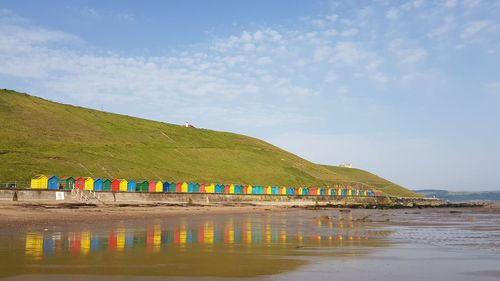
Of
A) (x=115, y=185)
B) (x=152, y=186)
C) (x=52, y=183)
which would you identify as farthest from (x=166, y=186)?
(x=52, y=183)

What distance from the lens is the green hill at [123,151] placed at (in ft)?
327

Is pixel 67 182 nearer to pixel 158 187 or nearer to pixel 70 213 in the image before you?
pixel 158 187

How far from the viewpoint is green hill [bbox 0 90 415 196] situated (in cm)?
9981

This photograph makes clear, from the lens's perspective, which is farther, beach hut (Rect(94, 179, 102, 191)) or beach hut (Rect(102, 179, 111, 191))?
beach hut (Rect(102, 179, 111, 191))

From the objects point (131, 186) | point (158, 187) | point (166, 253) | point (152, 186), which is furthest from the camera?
point (158, 187)

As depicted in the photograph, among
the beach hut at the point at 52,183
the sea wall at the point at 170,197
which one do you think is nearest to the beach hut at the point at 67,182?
the beach hut at the point at 52,183

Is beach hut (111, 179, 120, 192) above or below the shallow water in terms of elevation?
above

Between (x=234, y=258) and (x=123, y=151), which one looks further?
(x=123, y=151)

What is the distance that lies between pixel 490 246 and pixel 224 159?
13466 centimetres

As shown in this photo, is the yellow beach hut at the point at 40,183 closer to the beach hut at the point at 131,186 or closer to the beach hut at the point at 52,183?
the beach hut at the point at 52,183

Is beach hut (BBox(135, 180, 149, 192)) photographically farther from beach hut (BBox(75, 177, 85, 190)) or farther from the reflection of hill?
the reflection of hill

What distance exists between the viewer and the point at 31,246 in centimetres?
1688

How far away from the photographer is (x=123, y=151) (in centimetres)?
12475

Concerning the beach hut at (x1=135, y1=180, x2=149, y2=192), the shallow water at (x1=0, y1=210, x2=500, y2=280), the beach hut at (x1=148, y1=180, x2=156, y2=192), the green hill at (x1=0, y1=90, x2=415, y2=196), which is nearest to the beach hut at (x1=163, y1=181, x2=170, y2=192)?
the beach hut at (x1=148, y1=180, x2=156, y2=192)
